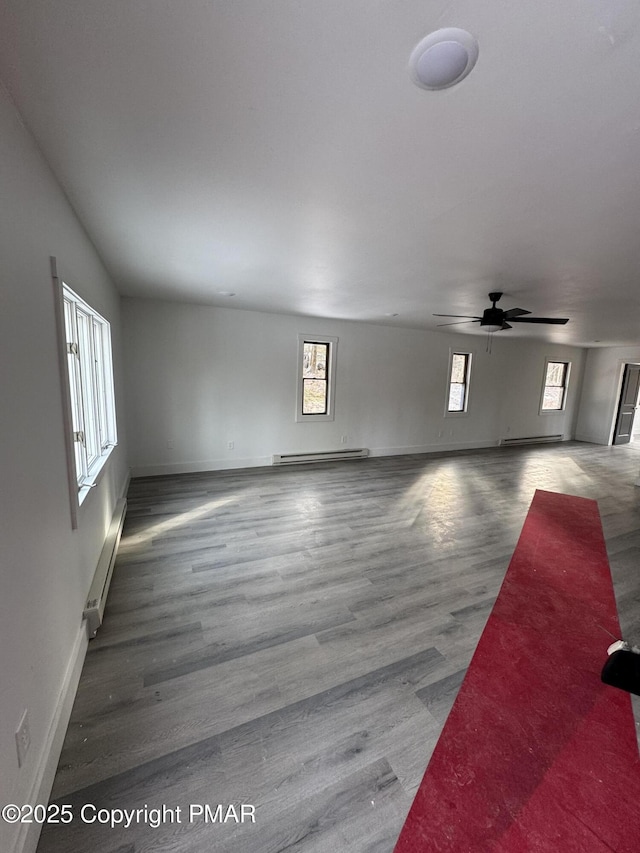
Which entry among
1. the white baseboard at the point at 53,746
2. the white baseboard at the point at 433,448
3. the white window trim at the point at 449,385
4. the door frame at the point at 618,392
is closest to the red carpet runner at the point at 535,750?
the white baseboard at the point at 53,746

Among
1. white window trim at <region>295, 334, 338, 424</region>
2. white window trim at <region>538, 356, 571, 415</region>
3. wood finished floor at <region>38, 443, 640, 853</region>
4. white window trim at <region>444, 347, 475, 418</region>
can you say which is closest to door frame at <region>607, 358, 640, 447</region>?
white window trim at <region>538, 356, 571, 415</region>

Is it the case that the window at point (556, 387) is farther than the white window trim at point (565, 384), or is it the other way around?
the window at point (556, 387)

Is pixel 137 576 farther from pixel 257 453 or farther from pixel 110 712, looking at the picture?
pixel 257 453

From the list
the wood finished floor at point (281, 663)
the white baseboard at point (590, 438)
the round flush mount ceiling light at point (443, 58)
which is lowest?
the wood finished floor at point (281, 663)

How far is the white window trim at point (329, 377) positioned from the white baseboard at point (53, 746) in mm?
4474

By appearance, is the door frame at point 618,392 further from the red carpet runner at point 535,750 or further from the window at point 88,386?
the window at point 88,386

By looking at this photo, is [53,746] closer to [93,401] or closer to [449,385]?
[93,401]

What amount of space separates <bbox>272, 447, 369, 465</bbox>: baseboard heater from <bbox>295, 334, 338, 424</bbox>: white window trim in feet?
1.98

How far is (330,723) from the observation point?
1.56m

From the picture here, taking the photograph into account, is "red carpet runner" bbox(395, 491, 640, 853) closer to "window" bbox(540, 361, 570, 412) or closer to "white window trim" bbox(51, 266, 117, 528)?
"white window trim" bbox(51, 266, 117, 528)

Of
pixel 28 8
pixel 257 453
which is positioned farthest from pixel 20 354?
pixel 257 453

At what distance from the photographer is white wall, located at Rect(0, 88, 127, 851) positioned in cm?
108

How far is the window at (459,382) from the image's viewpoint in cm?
743

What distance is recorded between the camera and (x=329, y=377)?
614 centimetres
